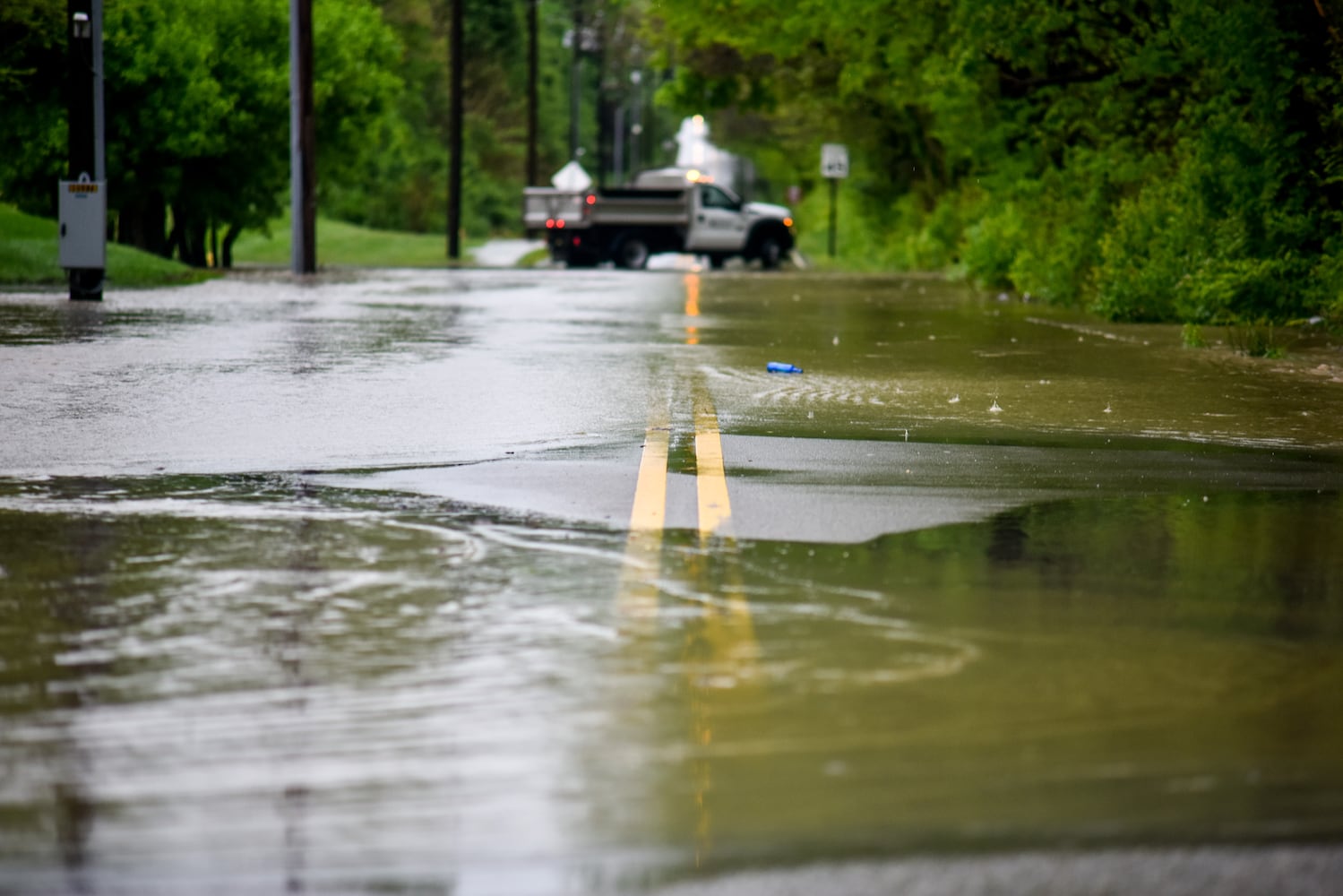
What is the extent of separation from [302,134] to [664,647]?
31871 millimetres

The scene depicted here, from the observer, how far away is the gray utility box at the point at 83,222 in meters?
26.2

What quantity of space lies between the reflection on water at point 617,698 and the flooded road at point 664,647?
2 centimetres

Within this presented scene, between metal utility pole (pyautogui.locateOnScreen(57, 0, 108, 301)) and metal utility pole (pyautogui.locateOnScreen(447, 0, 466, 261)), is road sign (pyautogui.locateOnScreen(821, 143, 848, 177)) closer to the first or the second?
metal utility pole (pyautogui.locateOnScreen(447, 0, 466, 261))

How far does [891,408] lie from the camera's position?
13.8 m

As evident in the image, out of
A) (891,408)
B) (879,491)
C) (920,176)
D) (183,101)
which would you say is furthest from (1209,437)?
(920,176)

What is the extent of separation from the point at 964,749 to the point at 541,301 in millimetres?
24196

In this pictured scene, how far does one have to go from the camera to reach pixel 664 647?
20.6 ft

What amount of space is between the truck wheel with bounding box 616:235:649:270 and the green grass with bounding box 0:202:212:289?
1610 cm

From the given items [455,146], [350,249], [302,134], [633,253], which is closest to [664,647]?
[302,134]

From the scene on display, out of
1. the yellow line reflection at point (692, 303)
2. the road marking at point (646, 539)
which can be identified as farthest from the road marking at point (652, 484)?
the yellow line reflection at point (692, 303)

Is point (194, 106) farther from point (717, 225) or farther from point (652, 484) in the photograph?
point (652, 484)

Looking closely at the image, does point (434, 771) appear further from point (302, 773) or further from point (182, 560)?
point (182, 560)

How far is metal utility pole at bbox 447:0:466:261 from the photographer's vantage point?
172 ft

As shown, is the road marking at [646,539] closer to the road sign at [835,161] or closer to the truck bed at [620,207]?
the truck bed at [620,207]
